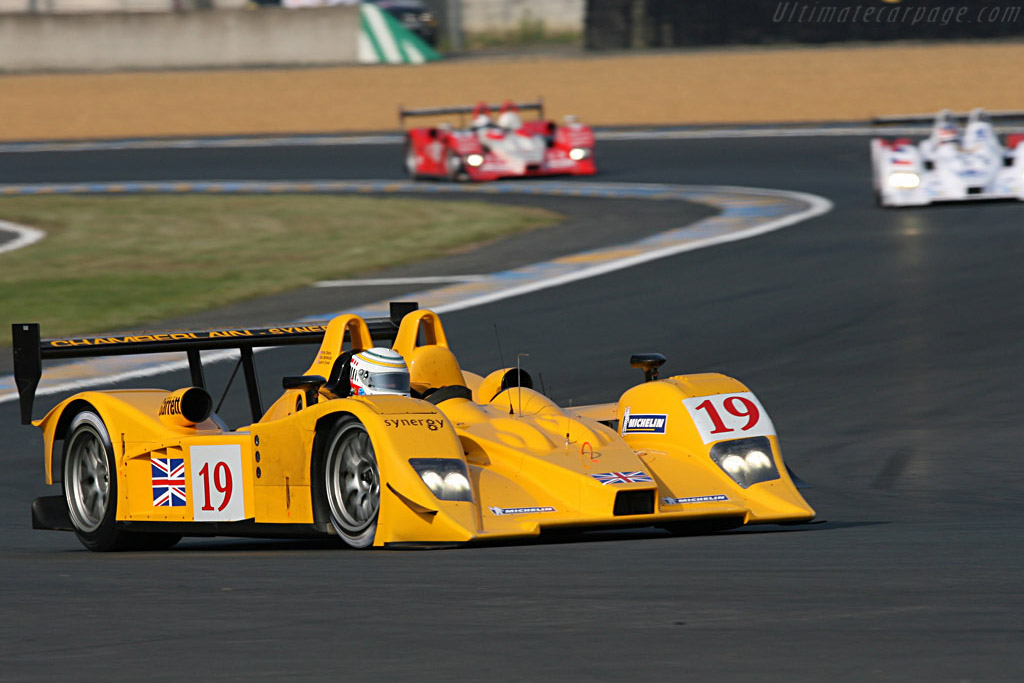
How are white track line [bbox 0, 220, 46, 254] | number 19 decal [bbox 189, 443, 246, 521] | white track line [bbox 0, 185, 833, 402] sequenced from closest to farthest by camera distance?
number 19 decal [bbox 189, 443, 246, 521]
white track line [bbox 0, 185, 833, 402]
white track line [bbox 0, 220, 46, 254]

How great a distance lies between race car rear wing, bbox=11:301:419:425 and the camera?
29.4 feet

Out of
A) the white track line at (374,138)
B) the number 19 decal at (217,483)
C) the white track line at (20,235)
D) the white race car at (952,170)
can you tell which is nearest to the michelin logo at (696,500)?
the number 19 decal at (217,483)

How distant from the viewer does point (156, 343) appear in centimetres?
936

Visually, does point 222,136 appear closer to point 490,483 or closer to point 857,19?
point 857,19

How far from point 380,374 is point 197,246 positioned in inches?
647

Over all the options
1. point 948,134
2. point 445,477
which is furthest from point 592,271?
point 445,477

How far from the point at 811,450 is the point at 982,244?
1079 centimetres

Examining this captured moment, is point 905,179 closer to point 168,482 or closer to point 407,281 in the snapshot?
point 407,281

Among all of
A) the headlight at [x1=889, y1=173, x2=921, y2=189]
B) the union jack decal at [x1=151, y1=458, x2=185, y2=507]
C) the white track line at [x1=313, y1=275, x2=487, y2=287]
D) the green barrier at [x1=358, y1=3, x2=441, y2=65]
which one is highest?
the union jack decal at [x1=151, y1=458, x2=185, y2=507]

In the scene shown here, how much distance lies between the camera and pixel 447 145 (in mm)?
32469

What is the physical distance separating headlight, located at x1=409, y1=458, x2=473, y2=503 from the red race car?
24.3 metres

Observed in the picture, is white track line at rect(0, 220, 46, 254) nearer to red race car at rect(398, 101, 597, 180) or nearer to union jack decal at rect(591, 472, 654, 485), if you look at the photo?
red race car at rect(398, 101, 597, 180)

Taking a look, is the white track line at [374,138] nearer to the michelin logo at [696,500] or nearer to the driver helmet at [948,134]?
the driver helmet at [948,134]

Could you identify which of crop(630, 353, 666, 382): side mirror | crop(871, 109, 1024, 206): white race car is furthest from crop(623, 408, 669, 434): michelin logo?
crop(871, 109, 1024, 206): white race car
